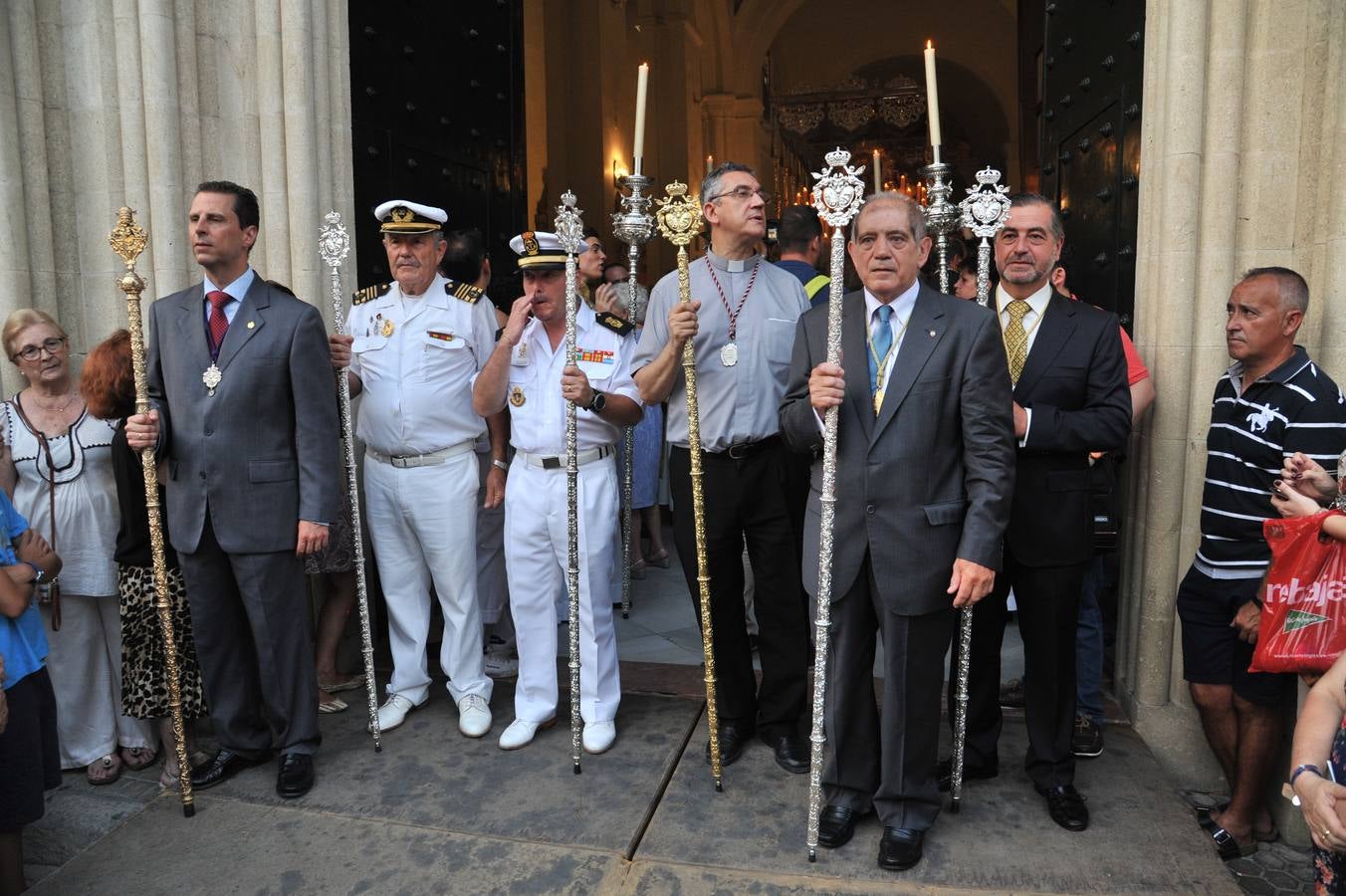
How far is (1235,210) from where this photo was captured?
3.51m

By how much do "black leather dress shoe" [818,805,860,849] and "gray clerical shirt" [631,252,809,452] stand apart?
1266 mm

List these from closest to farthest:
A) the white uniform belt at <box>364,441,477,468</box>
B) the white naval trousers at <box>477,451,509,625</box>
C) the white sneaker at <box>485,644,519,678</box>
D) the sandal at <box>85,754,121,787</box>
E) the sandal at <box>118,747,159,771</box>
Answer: the sandal at <box>85,754,121,787</box> → the sandal at <box>118,747,159,771</box> → the white uniform belt at <box>364,441,477,468</box> → the white sneaker at <box>485,644,519,678</box> → the white naval trousers at <box>477,451,509,625</box>

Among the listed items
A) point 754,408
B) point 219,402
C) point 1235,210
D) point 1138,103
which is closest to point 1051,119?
point 1138,103

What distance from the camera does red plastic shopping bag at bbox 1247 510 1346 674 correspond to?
2.56m

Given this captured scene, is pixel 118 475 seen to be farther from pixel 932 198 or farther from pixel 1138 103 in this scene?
pixel 1138 103

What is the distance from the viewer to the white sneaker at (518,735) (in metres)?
3.84

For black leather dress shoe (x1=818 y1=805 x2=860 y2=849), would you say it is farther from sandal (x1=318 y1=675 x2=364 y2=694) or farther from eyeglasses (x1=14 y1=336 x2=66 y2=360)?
eyeglasses (x1=14 y1=336 x2=66 y2=360)

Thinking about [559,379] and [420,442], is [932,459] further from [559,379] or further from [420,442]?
[420,442]

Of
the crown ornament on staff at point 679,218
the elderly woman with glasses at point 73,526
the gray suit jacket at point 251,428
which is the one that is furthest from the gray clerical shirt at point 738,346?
the elderly woman with glasses at point 73,526

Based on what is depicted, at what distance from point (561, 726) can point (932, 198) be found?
8.13 ft

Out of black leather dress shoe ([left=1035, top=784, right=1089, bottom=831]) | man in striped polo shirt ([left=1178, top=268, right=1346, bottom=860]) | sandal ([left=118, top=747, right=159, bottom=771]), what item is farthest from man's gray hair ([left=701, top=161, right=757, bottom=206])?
sandal ([left=118, top=747, right=159, bottom=771])

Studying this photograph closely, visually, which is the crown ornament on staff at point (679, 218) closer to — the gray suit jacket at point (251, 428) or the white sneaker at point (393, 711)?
the gray suit jacket at point (251, 428)

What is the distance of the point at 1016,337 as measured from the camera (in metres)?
3.34

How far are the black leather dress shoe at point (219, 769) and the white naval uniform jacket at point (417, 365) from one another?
1272mm
